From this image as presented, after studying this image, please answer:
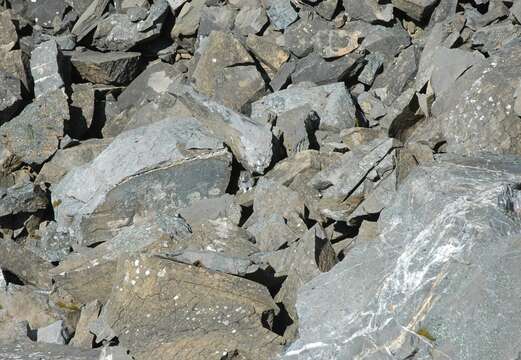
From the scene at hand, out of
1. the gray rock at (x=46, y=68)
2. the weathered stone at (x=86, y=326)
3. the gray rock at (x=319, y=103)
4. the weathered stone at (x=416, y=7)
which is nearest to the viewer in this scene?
the weathered stone at (x=86, y=326)

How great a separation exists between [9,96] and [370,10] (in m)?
4.84

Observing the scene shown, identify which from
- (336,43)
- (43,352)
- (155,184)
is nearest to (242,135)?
(155,184)

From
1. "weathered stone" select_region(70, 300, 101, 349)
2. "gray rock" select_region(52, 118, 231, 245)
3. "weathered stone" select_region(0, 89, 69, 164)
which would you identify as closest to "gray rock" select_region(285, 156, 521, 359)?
"weathered stone" select_region(70, 300, 101, 349)

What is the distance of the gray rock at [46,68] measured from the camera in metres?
10.8

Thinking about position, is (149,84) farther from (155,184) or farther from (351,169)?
(351,169)

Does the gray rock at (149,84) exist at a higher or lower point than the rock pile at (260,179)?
lower

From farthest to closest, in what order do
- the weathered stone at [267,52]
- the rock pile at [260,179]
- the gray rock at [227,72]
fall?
1. the weathered stone at [267,52]
2. the gray rock at [227,72]
3. the rock pile at [260,179]

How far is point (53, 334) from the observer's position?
7164mm

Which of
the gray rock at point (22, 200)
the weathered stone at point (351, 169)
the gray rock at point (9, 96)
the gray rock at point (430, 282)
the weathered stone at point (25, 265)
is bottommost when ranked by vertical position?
the weathered stone at point (25, 265)

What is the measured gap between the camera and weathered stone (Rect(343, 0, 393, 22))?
1018 cm

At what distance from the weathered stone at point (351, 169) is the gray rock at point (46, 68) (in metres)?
4.63

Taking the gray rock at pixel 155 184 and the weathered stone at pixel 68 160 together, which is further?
the weathered stone at pixel 68 160

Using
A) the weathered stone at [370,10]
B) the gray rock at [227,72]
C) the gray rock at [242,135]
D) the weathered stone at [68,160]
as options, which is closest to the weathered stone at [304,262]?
the gray rock at [242,135]

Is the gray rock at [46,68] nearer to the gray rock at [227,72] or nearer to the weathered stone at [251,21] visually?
the gray rock at [227,72]
